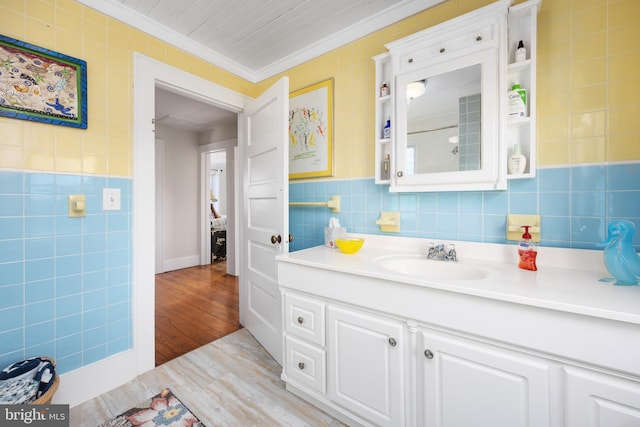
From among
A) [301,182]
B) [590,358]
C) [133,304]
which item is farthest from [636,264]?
[133,304]

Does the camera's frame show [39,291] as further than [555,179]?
Yes

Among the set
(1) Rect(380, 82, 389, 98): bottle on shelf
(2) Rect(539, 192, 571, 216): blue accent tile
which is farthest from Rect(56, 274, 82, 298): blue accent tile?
(2) Rect(539, 192, 571, 216): blue accent tile

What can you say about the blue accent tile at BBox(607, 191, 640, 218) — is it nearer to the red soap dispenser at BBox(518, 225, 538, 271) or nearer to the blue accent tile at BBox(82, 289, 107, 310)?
the red soap dispenser at BBox(518, 225, 538, 271)

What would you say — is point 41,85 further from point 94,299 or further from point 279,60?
point 279,60

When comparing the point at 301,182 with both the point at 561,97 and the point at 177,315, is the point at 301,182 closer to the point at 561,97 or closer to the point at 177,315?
the point at 561,97

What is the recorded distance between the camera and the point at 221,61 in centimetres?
217

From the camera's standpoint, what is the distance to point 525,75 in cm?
125

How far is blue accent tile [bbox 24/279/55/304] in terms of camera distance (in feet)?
4.40

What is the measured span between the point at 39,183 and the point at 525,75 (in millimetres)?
2464

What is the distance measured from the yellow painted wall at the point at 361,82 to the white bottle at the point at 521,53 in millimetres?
104

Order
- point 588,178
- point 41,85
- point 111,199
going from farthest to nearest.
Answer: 1. point 111,199
2. point 41,85
3. point 588,178

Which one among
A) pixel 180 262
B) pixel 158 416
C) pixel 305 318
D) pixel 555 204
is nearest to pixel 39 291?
pixel 158 416

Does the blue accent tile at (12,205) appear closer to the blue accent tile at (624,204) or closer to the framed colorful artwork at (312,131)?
the framed colorful artwork at (312,131)

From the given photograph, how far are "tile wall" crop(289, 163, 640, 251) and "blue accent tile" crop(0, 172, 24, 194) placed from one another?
1731mm
